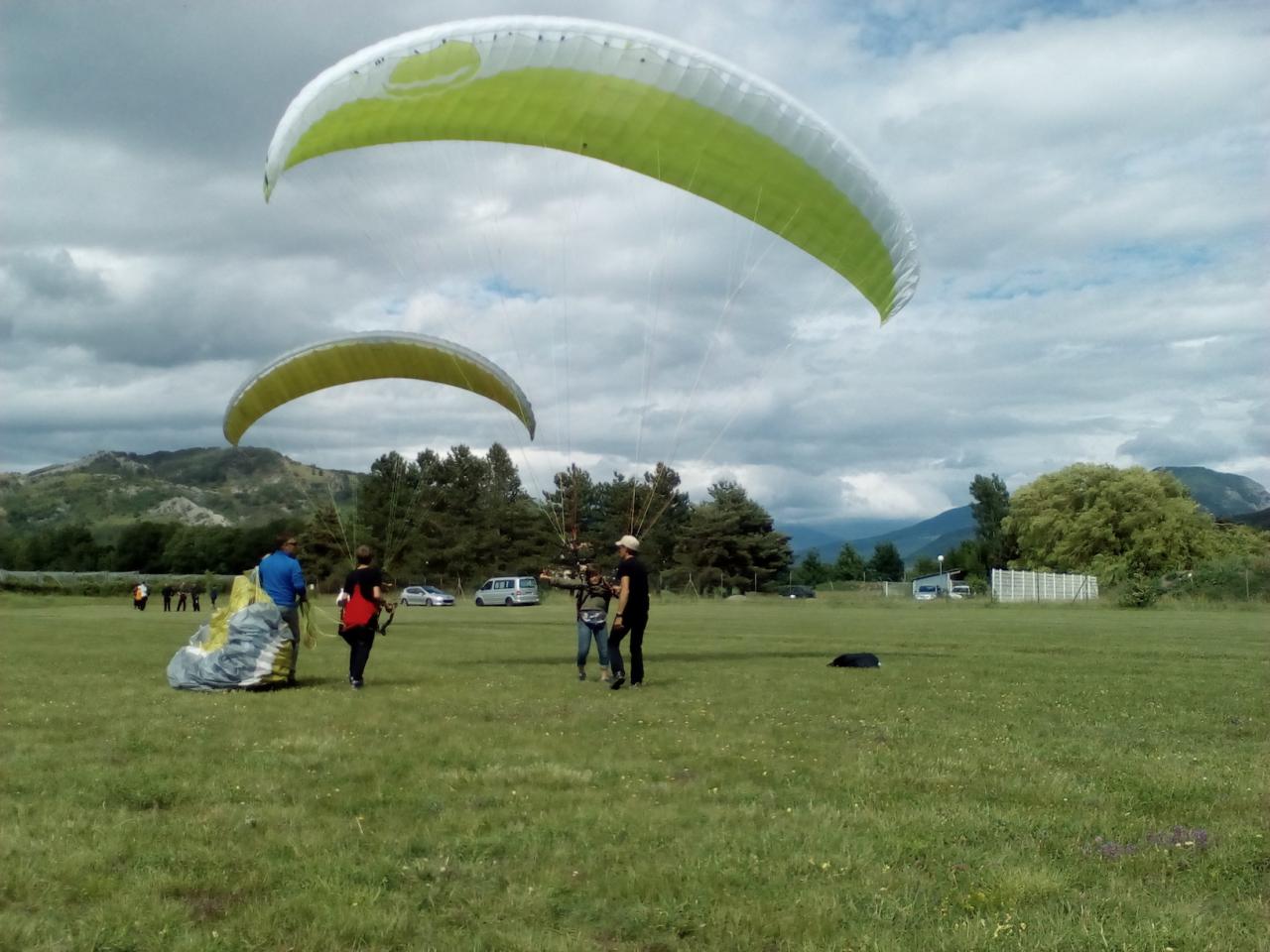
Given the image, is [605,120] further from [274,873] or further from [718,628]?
[718,628]

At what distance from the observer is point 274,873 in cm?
472

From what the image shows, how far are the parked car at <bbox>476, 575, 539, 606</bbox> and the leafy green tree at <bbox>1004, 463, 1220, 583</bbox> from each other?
1387 inches

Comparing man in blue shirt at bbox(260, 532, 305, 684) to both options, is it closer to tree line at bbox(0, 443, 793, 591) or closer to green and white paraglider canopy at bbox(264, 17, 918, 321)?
green and white paraglider canopy at bbox(264, 17, 918, 321)

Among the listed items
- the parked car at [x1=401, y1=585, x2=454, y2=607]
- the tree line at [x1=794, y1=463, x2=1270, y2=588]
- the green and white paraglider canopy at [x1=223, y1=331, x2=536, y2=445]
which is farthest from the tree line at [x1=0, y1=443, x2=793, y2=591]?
the green and white paraglider canopy at [x1=223, y1=331, x2=536, y2=445]

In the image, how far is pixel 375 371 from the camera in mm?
18844

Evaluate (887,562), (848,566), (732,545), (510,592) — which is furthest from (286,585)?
(887,562)

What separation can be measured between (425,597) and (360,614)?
41.5 meters

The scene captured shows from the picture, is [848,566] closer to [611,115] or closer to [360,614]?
[360,614]

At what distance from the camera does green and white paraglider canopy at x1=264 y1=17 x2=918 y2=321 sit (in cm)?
1061

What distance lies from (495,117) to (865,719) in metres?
Result: 7.47

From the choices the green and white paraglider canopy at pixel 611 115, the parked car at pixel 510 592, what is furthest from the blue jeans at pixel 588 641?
the parked car at pixel 510 592

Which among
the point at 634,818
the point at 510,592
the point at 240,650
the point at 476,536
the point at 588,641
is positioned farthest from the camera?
the point at 476,536

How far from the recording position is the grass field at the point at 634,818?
13.5 feet

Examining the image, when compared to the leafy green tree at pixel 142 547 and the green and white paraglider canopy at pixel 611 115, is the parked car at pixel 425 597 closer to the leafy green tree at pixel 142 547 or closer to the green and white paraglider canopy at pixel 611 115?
the green and white paraglider canopy at pixel 611 115
